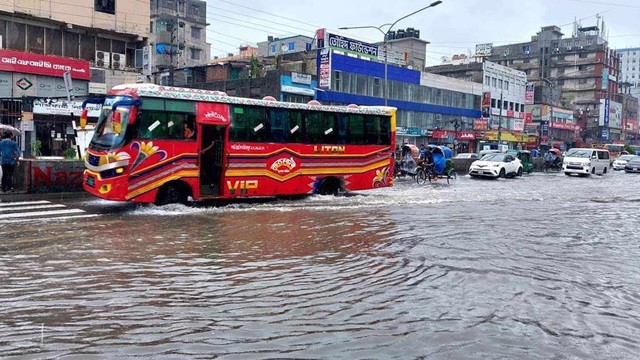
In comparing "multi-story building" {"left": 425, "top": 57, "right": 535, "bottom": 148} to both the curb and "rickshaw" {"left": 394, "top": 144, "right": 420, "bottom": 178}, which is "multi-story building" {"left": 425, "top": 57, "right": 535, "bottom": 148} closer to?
"rickshaw" {"left": 394, "top": 144, "right": 420, "bottom": 178}

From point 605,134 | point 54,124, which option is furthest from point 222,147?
point 605,134

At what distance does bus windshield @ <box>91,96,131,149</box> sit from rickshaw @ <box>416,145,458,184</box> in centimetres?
1757

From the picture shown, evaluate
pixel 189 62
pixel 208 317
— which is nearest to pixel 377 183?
pixel 208 317

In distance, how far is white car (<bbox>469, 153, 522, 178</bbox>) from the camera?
33.9 metres

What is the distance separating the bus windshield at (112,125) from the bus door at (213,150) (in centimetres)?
226

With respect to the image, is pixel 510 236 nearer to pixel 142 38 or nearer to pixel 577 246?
pixel 577 246

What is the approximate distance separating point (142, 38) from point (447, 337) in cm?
3452

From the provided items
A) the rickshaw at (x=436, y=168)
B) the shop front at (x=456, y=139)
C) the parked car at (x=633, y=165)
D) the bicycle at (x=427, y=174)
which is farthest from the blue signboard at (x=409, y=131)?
the bicycle at (x=427, y=174)

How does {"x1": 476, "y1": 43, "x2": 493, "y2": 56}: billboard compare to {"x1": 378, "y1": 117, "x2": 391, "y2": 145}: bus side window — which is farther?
{"x1": 476, "y1": 43, "x2": 493, "y2": 56}: billboard

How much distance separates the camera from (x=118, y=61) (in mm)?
35250

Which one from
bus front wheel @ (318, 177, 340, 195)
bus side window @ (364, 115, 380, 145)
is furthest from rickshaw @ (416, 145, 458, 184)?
bus front wheel @ (318, 177, 340, 195)

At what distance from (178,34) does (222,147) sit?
53.2 m

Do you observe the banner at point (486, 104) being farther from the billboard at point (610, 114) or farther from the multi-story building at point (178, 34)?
the billboard at point (610, 114)

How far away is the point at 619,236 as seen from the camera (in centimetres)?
1254
